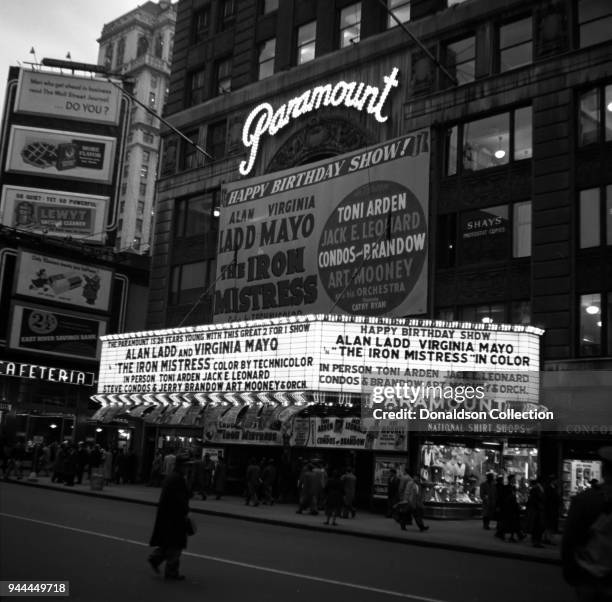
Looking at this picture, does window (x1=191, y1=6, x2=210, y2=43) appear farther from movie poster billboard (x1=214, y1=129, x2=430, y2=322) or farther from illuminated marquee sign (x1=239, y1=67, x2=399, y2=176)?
movie poster billboard (x1=214, y1=129, x2=430, y2=322)

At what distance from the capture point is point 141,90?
4008 inches

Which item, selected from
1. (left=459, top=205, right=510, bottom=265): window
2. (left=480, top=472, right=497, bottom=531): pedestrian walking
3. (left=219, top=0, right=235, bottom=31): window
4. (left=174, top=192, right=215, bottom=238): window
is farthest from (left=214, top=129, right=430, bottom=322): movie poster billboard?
(left=219, top=0, right=235, bottom=31): window

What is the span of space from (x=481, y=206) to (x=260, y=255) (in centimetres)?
1013

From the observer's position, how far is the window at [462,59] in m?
30.7

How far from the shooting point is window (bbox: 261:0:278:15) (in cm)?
3894

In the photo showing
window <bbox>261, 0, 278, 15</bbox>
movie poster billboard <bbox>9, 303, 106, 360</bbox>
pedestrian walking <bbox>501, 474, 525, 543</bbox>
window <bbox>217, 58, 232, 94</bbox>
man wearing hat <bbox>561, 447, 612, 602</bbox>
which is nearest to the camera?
man wearing hat <bbox>561, 447, 612, 602</bbox>

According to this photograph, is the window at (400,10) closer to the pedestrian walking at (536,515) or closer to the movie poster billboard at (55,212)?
the pedestrian walking at (536,515)

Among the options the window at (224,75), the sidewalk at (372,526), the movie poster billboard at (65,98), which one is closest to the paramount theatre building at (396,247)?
the window at (224,75)

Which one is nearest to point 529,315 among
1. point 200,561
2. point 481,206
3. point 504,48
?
point 481,206

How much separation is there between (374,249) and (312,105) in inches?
295

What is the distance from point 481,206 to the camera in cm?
2912

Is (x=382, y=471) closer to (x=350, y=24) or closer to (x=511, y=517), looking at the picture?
(x=511, y=517)

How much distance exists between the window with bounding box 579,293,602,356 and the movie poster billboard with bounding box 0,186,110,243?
97.3ft

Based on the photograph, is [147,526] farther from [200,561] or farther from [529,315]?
[529,315]
